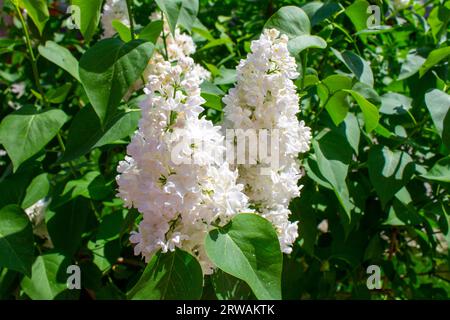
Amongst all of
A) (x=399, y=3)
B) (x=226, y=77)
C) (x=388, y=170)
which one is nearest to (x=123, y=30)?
(x=226, y=77)

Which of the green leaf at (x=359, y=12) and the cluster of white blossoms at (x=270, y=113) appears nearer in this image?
the cluster of white blossoms at (x=270, y=113)

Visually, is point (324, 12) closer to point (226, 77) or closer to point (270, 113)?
point (226, 77)

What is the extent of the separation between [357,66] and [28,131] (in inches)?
33.7

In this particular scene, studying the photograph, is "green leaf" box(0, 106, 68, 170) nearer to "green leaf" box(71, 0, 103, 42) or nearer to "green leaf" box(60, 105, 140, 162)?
"green leaf" box(60, 105, 140, 162)

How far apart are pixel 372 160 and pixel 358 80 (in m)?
0.22

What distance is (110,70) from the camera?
3.68 ft

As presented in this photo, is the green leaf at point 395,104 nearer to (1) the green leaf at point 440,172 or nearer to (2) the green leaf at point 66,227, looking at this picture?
(1) the green leaf at point 440,172

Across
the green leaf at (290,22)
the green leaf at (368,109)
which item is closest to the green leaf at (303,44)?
the green leaf at (290,22)

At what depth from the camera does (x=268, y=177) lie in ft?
Result: 3.88

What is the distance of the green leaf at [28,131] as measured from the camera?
1353 millimetres

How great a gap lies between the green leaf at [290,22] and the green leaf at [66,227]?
2.27 ft

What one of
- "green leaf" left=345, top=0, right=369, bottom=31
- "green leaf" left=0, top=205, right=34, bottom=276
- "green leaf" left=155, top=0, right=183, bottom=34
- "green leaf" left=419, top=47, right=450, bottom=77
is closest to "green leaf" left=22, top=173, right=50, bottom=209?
"green leaf" left=0, top=205, right=34, bottom=276

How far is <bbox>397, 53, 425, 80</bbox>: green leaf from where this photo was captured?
65.4 inches
